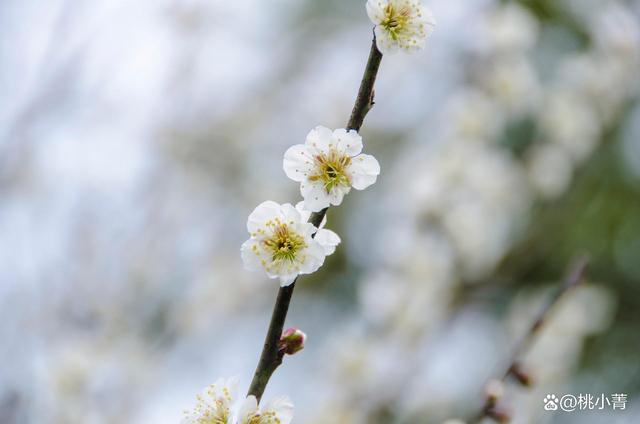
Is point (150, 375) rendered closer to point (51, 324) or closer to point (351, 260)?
point (51, 324)

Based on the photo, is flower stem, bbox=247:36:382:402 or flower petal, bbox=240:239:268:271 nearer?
flower stem, bbox=247:36:382:402

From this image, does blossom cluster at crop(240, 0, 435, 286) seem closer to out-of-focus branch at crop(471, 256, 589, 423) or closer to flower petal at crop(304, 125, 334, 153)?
flower petal at crop(304, 125, 334, 153)

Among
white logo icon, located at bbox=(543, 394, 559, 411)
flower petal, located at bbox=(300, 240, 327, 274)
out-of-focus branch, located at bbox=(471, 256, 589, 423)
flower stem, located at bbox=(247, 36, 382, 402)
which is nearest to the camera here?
flower stem, located at bbox=(247, 36, 382, 402)

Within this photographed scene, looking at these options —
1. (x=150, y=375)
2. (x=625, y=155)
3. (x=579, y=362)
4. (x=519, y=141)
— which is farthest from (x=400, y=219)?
Result: (x=625, y=155)

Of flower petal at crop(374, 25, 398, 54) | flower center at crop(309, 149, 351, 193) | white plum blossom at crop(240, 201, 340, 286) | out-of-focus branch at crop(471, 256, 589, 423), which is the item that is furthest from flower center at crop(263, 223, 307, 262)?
out-of-focus branch at crop(471, 256, 589, 423)

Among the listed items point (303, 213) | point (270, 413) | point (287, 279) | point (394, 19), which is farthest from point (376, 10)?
point (270, 413)

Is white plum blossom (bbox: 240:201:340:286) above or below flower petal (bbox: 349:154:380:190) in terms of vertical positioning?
below

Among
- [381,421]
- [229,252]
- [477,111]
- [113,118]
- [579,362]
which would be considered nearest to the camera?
[381,421]

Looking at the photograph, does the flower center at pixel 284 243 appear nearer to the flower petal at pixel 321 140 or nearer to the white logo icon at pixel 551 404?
the flower petal at pixel 321 140
